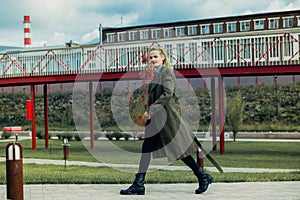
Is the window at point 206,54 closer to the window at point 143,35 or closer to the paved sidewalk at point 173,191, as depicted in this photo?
the paved sidewalk at point 173,191

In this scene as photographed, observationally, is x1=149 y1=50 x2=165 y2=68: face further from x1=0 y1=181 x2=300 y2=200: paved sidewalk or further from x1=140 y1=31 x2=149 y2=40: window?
x1=140 y1=31 x2=149 y2=40: window

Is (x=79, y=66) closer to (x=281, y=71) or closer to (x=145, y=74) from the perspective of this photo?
(x=145, y=74)

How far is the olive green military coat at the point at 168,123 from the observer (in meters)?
7.49

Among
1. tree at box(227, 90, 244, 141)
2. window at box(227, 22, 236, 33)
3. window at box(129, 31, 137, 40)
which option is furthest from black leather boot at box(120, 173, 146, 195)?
window at box(129, 31, 137, 40)

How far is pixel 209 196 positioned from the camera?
25.0ft

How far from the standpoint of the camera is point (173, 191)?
26.8 ft

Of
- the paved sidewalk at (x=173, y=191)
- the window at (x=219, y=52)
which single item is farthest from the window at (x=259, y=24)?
the paved sidewalk at (x=173, y=191)

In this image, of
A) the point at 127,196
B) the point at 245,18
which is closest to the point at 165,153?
the point at 127,196

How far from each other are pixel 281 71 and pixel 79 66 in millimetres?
9825

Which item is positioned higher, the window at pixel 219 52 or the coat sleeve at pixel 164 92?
the window at pixel 219 52

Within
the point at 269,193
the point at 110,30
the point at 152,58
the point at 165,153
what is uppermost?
the point at 110,30

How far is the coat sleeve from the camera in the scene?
7.45m

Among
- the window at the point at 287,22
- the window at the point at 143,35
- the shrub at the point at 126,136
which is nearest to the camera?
the shrub at the point at 126,136

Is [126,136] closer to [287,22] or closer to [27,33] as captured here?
[27,33]
